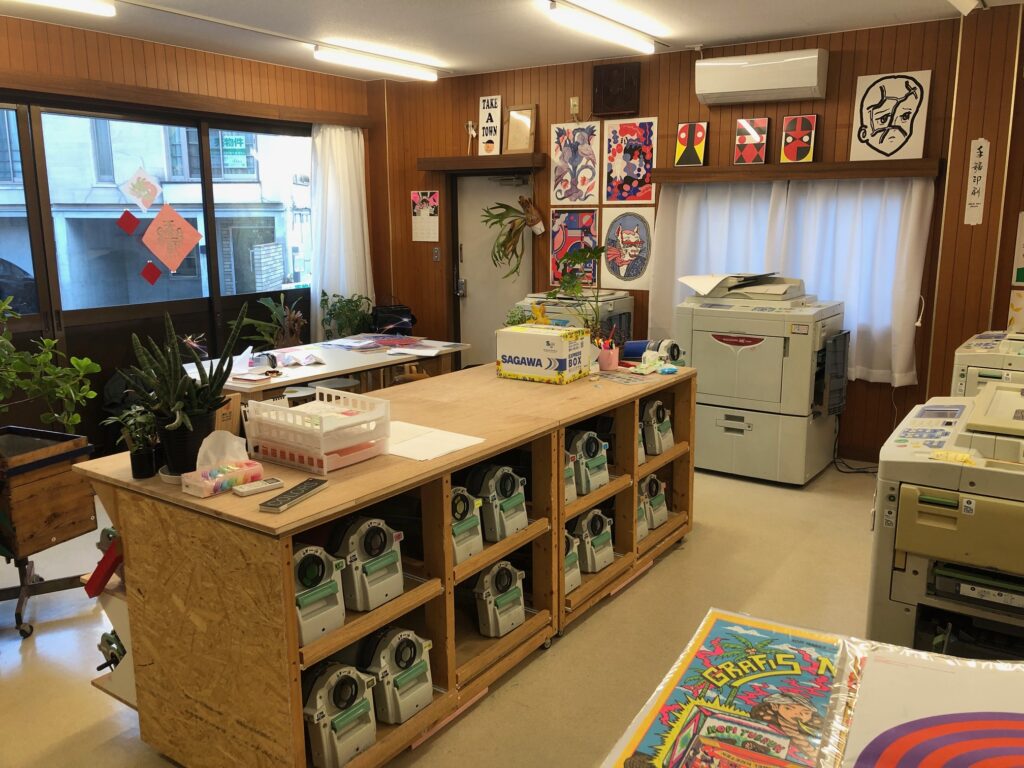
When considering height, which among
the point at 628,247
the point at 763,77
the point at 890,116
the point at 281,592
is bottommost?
the point at 281,592

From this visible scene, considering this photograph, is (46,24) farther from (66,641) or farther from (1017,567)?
(1017,567)

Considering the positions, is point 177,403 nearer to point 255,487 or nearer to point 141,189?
point 255,487

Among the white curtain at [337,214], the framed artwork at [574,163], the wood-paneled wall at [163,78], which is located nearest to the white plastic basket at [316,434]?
the wood-paneled wall at [163,78]

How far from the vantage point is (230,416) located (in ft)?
8.34

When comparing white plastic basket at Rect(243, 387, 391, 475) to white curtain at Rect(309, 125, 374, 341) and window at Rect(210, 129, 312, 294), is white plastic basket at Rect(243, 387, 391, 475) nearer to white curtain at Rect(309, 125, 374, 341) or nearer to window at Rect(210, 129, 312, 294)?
window at Rect(210, 129, 312, 294)

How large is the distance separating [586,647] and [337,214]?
4.85 m

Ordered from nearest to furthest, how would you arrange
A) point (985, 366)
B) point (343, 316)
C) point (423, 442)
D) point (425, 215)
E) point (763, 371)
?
1. point (423, 442)
2. point (985, 366)
3. point (763, 371)
4. point (343, 316)
5. point (425, 215)

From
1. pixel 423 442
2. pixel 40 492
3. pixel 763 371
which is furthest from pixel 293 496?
pixel 763 371

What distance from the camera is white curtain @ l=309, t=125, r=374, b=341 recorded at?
269 inches

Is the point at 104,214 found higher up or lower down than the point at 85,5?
lower down

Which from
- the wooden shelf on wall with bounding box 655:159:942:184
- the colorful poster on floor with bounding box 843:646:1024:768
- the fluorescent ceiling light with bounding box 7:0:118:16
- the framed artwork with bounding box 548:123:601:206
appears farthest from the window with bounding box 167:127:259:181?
the colorful poster on floor with bounding box 843:646:1024:768

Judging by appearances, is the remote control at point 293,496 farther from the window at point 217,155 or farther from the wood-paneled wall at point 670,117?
the window at point 217,155

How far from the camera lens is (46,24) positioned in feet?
16.4

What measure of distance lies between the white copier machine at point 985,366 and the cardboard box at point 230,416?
10.4 ft
